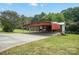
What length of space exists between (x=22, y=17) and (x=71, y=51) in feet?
2.62

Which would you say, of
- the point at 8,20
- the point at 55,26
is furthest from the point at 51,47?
the point at 8,20

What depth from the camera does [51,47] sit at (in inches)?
207

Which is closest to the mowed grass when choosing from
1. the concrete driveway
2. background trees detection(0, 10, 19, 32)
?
the concrete driveway

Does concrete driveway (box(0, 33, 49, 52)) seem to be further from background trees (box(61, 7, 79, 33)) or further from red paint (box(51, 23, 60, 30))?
background trees (box(61, 7, 79, 33))

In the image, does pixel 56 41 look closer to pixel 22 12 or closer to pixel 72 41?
pixel 72 41

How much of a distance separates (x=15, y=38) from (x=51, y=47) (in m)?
0.50

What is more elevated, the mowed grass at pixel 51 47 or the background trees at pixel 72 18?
the background trees at pixel 72 18

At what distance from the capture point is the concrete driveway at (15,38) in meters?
5.29

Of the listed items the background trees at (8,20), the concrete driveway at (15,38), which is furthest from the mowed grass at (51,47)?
the background trees at (8,20)

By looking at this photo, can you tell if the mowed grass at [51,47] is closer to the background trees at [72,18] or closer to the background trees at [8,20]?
the background trees at [72,18]

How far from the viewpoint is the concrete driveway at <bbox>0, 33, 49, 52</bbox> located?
5293mm

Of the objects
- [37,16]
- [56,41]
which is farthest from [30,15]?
[56,41]

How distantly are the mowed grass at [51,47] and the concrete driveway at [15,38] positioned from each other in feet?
0.22

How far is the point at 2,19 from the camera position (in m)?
5.38
